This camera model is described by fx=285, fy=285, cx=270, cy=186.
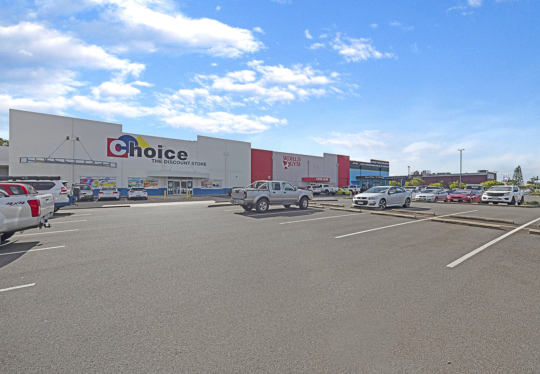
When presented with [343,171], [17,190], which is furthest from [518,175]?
[17,190]

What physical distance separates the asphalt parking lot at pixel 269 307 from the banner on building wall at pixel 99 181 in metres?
29.9

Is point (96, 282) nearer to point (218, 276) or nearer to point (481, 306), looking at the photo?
point (218, 276)

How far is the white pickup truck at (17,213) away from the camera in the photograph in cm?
732

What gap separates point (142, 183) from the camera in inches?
1473

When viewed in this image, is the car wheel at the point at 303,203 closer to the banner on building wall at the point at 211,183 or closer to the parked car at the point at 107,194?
the parked car at the point at 107,194

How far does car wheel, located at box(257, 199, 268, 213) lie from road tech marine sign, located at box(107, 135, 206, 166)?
89.2ft

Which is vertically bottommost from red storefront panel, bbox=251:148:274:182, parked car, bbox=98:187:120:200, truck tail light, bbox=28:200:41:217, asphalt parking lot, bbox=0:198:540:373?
asphalt parking lot, bbox=0:198:540:373

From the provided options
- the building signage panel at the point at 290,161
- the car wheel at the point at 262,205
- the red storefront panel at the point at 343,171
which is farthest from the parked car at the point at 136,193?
the red storefront panel at the point at 343,171

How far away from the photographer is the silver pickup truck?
1605 cm

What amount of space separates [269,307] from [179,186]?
127ft

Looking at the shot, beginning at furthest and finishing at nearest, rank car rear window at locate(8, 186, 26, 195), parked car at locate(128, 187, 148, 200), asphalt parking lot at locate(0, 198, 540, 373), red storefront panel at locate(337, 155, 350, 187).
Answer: red storefront panel at locate(337, 155, 350, 187), parked car at locate(128, 187, 148, 200), car rear window at locate(8, 186, 26, 195), asphalt parking lot at locate(0, 198, 540, 373)

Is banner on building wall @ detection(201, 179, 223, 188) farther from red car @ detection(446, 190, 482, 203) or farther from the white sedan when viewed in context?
red car @ detection(446, 190, 482, 203)

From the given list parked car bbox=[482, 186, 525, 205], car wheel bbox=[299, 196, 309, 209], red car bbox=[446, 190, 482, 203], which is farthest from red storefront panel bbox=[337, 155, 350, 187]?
car wheel bbox=[299, 196, 309, 209]

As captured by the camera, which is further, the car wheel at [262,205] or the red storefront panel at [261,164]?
the red storefront panel at [261,164]
